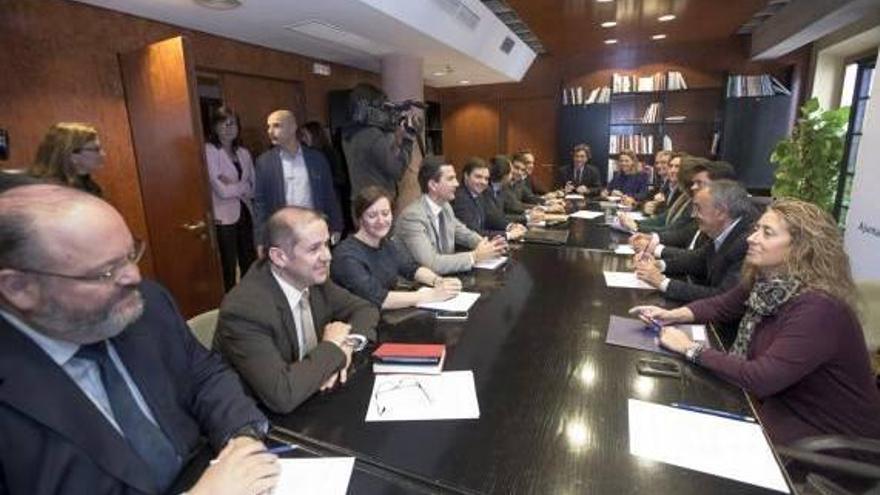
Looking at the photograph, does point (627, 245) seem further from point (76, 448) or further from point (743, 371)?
point (76, 448)

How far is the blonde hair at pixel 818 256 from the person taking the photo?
132 centimetres

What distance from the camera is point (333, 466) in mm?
969

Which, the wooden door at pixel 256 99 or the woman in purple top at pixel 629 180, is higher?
the wooden door at pixel 256 99

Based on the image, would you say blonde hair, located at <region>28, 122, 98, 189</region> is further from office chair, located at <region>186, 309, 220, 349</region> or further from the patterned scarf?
the patterned scarf

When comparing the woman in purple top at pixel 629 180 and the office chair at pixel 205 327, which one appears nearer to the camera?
the office chair at pixel 205 327

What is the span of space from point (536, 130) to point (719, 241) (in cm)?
538

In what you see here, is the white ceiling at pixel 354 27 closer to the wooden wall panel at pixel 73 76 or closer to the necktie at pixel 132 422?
the wooden wall panel at pixel 73 76

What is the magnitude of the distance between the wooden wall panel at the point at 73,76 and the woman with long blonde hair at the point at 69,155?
40 centimetres

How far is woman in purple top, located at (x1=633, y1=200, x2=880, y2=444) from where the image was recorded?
49.4 inches

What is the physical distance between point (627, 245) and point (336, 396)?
7.44 ft

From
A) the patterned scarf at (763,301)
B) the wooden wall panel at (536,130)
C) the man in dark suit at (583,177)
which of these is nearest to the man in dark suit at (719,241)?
the patterned scarf at (763,301)

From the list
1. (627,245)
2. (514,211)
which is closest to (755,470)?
(627,245)

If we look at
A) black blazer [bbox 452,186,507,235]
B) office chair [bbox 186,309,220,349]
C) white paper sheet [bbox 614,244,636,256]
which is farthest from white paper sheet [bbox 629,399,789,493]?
black blazer [bbox 452,186,507,235]

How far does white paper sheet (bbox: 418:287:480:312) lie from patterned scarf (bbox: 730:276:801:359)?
0.92m
